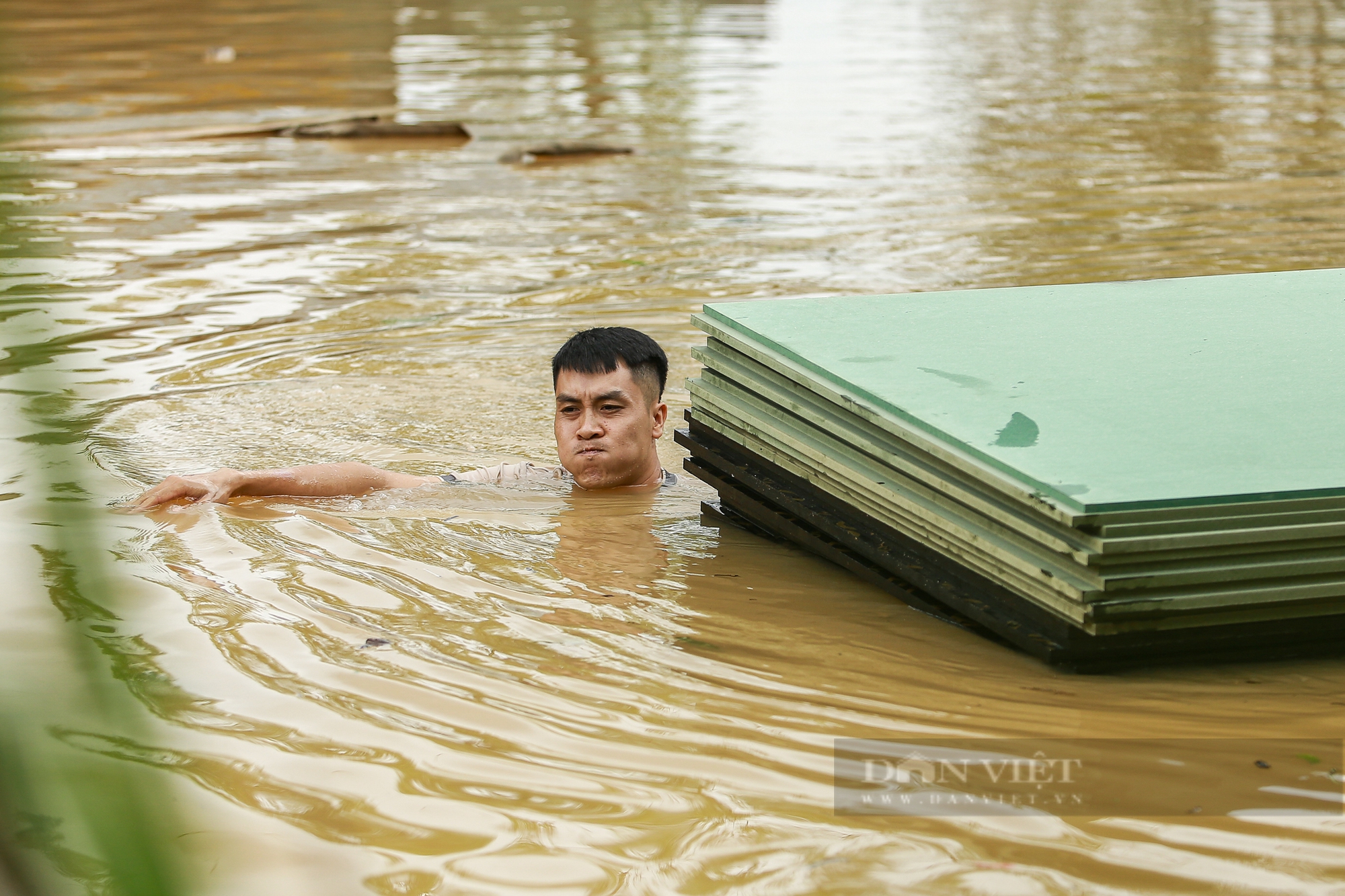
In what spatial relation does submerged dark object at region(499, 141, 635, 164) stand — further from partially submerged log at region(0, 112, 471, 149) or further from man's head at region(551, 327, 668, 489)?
man's head at region(551, 327, 668, 489)

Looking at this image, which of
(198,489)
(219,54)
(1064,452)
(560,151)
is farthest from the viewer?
(219,54)

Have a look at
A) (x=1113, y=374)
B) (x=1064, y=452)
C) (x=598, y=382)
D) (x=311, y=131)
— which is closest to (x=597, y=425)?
(x=598, y=382)

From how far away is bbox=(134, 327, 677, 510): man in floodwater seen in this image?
4.46m

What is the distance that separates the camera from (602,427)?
4.52 m

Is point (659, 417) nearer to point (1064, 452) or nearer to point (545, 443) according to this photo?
point (545, 443)

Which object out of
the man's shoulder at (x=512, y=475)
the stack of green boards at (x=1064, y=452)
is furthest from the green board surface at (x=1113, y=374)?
the man's shoulder at (x=512, y=475)

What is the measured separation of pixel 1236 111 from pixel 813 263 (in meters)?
6.96

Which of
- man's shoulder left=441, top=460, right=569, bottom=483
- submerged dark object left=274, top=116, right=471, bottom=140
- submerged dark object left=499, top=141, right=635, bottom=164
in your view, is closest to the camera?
man's shoulder left=441, top=460, right=569, bottom=483

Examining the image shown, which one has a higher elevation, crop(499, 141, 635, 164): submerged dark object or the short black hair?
crop(499, 141, 635, 164): submerged dark object

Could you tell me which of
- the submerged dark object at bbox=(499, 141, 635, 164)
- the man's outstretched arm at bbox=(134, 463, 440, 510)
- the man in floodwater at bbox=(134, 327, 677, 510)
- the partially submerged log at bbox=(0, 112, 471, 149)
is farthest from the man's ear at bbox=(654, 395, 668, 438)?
the partially submerged log at bbox=(0, 112, 471, 149)

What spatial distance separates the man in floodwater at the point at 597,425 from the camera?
4.46 m

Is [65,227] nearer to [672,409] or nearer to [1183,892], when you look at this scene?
[672,409]

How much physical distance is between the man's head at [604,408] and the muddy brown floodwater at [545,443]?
0.20 metres

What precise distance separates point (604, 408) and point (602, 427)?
64 mm
